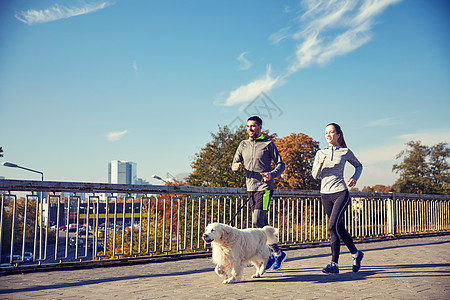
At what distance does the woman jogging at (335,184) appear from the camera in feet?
17.7

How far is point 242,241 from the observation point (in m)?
5.04

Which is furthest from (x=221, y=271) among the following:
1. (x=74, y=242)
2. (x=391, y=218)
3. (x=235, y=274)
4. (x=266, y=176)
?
(x=391, y=218)

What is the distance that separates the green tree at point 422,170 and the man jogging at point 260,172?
5916 centimetres

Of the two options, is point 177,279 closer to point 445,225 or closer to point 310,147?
point 445,225

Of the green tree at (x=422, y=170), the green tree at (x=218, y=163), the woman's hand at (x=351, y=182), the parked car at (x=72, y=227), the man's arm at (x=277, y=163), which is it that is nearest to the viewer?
the woman's hand at (x=351, y=182)

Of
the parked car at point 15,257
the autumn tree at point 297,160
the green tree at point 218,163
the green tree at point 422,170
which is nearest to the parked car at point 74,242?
the parked car at point 15,257

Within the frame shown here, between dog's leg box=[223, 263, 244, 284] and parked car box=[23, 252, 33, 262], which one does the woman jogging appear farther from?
parked car box=[23, 252, 33, 262]

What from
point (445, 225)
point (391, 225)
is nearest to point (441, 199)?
point (445, 225)

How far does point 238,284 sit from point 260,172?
5.24ft

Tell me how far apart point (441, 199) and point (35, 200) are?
44.3ft

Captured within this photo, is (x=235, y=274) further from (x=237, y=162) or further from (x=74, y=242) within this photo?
(x=74, y=242)

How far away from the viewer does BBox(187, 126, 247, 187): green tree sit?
39116mm

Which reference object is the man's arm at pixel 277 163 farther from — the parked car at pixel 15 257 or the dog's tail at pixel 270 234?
the parked car at pixel 15 257

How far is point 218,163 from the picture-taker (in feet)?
136
